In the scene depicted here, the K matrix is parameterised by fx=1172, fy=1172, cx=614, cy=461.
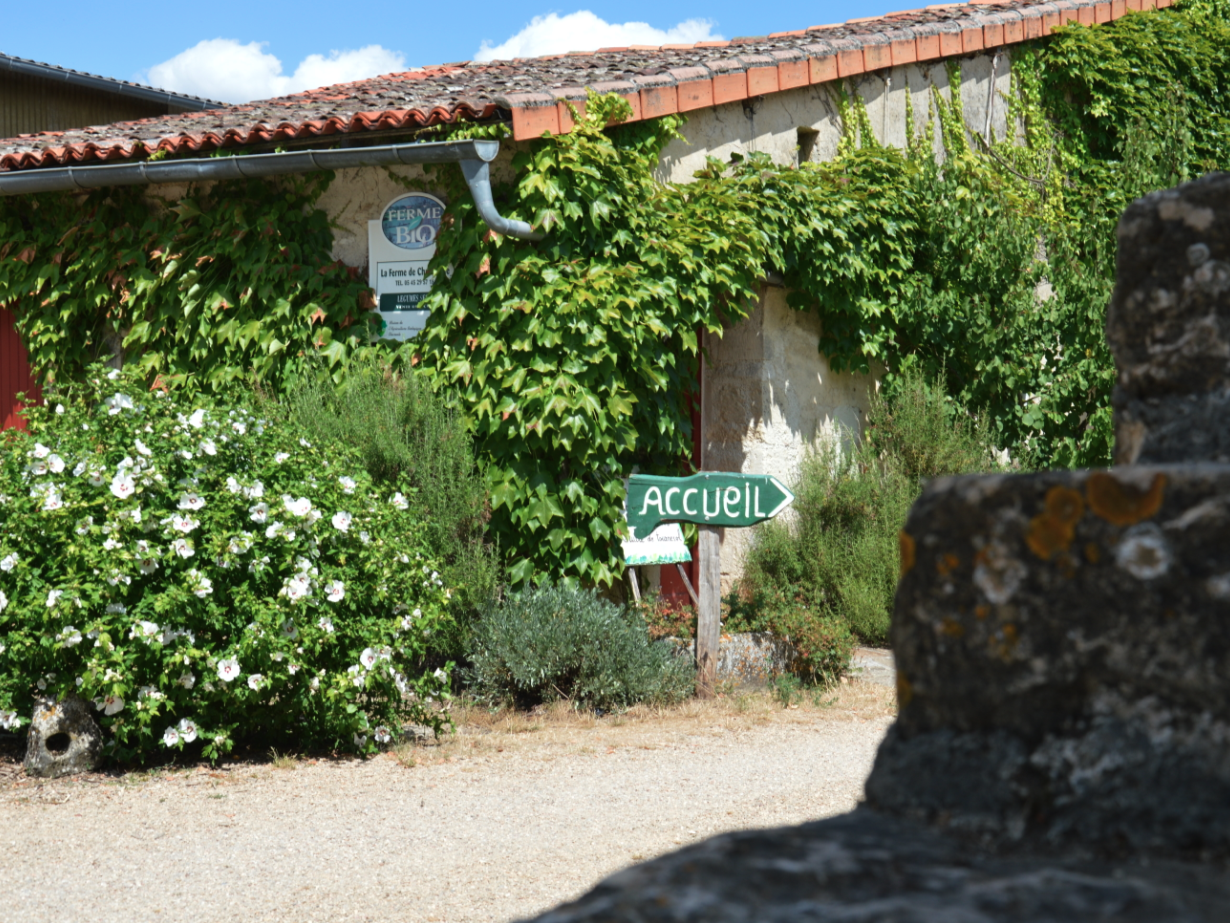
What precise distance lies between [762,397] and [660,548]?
1345 millimetres

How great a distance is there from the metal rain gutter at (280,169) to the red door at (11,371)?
1.15 metres

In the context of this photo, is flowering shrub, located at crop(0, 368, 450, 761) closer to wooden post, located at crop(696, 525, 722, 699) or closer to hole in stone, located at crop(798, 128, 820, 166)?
wooden post, located at crop(696, 525, 722, 699)

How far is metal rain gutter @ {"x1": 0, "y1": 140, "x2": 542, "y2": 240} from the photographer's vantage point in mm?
6645

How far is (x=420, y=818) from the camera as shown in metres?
4.22

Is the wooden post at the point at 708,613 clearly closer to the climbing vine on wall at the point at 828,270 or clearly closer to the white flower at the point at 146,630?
the climbing vine on wall at the point at 828,270

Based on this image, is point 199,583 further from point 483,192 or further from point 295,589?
point 483,192

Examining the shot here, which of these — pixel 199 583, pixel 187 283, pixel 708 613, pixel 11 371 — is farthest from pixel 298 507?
pixel 11 371

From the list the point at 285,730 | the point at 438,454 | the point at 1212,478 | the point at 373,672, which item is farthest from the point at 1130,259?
the point at 438,454

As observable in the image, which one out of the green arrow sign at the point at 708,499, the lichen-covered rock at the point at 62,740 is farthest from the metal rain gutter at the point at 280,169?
the lichen-covered rock at the point at 62,740

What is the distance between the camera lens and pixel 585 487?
22.7ft

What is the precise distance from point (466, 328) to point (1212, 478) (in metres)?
6.19

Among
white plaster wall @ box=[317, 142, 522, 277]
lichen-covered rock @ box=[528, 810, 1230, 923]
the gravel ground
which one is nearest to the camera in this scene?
lichen-covered rock @ box=[528, 810, 1230, 923]

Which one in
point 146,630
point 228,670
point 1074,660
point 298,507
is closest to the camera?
point 1074,660

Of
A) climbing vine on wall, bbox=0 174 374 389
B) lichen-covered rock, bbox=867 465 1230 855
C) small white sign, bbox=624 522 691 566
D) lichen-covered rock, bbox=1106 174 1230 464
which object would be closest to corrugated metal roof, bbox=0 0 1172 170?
climbing vine on wall, bbox=0 174 374 389
